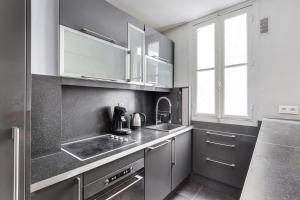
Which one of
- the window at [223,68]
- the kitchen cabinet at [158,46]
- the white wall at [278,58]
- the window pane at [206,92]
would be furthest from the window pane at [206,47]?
the white wall at [278,58]

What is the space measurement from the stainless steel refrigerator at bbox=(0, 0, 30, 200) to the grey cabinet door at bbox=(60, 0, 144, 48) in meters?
0.58

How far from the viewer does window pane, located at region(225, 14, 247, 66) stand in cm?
193

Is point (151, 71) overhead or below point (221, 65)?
below

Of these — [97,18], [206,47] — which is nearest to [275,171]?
[97,18]

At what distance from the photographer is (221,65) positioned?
2.10 meters

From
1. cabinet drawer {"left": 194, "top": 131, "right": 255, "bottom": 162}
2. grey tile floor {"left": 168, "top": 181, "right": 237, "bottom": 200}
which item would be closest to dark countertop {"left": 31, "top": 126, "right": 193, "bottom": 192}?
grey tile floor {"left": 168, "top": 181, "right": 237, "bottom": 200}

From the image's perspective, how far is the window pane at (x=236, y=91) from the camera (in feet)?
6.34

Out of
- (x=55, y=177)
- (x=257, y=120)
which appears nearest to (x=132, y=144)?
(x=55, y=177)

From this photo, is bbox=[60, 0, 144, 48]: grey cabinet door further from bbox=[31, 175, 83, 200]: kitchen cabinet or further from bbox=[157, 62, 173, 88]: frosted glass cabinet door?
bbox=[31, 175, 83, 200]: kitchen cabinet

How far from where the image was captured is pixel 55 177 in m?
0.80

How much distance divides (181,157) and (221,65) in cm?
140

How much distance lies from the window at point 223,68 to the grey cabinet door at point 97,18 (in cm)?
119

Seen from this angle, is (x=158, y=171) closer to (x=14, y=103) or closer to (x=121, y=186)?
(x=121, y=186)

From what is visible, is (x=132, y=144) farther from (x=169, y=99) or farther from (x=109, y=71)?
(x=169, y=99)
